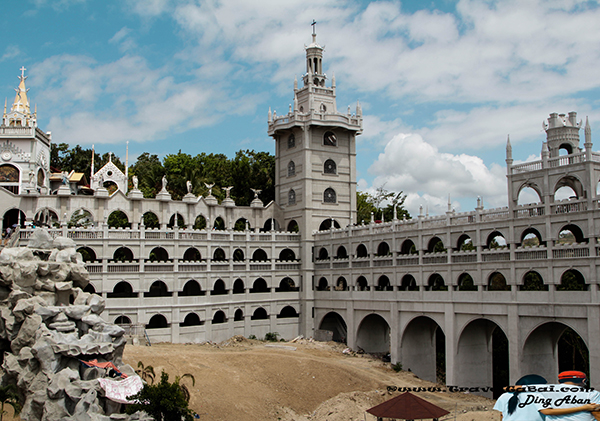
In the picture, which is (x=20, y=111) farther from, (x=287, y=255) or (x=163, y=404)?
(x=163, y=404)

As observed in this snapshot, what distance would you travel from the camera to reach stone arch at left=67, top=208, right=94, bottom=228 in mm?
48925

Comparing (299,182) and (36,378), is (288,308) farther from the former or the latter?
(36,378)

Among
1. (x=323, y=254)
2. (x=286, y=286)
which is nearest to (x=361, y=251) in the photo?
(x=323, y=254)

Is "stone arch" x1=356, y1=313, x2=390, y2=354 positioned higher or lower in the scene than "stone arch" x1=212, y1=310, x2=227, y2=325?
lower

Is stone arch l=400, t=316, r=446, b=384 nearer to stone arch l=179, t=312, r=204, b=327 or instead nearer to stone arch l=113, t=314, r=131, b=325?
stone arch l=179, t=312, r=204, b=327

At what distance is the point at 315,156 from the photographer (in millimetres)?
56219

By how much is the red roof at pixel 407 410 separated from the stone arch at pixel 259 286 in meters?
29.1

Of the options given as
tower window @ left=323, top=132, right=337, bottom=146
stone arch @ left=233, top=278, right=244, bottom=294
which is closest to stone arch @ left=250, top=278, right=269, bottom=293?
stone arch @ left=233, top=278, right=244, bottom=294

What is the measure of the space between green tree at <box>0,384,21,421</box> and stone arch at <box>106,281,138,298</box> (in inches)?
615

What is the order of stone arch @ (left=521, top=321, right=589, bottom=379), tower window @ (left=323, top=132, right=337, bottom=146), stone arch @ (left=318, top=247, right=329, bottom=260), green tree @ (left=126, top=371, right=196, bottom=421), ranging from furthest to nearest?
1. tower window @ (left=323, top=132, right=337, bottom=146)
2. stone arch @ (left=318, top=247, right=329, bottom=260)
3. stone arch @ (left=521, top=321, right=589, bottom=379)
4. green tree @ (left=126, top=371, right=196, bottom=421)

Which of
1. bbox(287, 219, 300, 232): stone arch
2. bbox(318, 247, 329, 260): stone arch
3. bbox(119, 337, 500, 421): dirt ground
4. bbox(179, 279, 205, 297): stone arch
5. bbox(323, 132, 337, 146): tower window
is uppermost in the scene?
bbox(323, 132, 337, 146): tower window

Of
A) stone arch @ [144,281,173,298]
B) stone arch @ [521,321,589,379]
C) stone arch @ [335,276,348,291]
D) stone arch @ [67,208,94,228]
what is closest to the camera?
stone arch @ [521,321,589,379]

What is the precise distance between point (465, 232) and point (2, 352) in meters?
30.4

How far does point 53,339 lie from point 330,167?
103 ft
